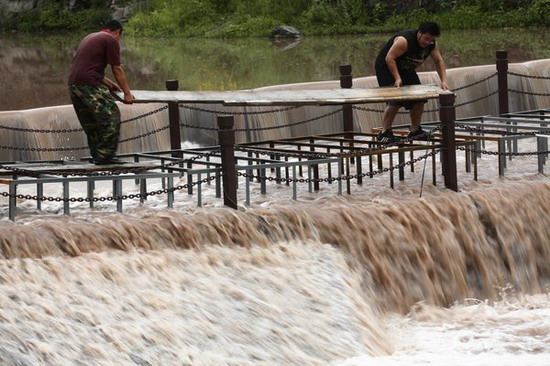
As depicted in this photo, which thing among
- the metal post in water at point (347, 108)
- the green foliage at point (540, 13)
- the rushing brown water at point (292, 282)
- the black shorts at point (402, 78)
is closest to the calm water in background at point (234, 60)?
the green foliage at point (540, 13)

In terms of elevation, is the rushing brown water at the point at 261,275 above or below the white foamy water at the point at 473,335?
above

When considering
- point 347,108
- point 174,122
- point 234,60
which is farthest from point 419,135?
point 234,60

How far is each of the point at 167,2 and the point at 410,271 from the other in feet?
147

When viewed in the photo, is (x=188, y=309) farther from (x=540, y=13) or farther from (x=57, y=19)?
(x=57, y=19)

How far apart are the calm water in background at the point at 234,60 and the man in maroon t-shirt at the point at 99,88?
48.0 ft

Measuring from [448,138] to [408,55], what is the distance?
1430 millimetres

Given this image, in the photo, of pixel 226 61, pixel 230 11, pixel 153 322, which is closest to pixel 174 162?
pixel 153 322

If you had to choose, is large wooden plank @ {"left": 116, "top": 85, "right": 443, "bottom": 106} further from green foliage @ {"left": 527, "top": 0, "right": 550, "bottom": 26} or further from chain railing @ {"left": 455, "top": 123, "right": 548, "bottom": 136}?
green foliage @ {"left": 527, "top": 0, "right": 550, "bottom": 26}

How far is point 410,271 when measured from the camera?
13.2 metres

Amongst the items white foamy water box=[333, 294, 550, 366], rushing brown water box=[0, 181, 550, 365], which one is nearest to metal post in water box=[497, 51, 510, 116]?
rushing brown water box=[0, 181, 550, 365]

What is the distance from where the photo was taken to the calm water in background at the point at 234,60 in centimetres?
3104

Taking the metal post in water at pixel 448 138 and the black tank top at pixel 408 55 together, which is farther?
the black tank top at pixel 408 55

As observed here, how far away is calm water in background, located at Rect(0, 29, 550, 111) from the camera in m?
31.0

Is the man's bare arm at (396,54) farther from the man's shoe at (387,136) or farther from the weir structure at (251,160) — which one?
the man's shoe at (387,136)
